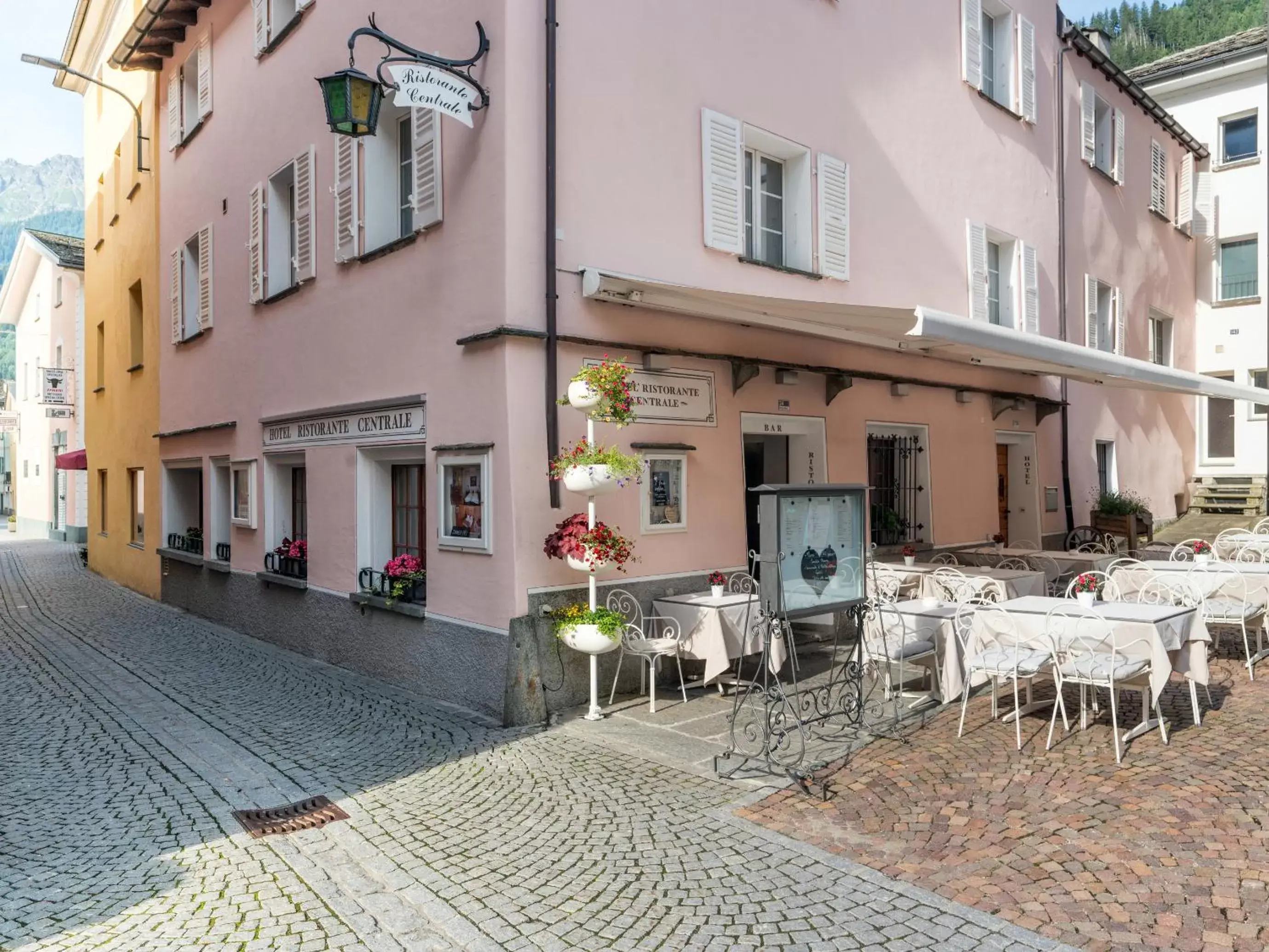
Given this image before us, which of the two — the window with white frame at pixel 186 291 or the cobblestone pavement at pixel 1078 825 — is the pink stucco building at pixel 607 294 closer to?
the window with white frame at pixel 186 291

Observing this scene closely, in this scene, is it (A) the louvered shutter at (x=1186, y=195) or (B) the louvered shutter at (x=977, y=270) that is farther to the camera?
(A) the louvered shutter at (x=1186, y=195)

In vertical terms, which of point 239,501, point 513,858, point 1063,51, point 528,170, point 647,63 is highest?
point 1063,51

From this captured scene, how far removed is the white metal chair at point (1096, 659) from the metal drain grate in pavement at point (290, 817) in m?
4.50

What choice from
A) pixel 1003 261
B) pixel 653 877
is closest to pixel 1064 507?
pixel 1003 261

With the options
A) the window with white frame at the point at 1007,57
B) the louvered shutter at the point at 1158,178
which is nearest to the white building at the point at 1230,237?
the louvered shutter at the point at 1158,178

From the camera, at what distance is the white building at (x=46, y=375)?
85.8 feet

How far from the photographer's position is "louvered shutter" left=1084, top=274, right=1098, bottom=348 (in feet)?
48.8

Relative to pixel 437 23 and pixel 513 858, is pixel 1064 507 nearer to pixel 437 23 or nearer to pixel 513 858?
pixel 437 23

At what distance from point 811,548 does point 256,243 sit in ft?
28.3

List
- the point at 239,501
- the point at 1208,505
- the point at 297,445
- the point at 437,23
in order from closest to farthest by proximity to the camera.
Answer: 1. the point at 437,23
2. the point at 297,445
3. the point at 239,501
4. the point at 1208,505

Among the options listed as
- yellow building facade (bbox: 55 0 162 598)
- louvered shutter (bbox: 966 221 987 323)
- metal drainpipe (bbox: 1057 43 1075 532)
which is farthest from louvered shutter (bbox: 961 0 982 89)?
yellow building facade (bbox: 55 0 162 598)

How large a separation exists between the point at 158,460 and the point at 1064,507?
14.6 m

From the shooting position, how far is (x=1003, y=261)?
43.9 feet

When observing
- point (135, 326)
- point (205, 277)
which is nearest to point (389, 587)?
point (205, 277)
